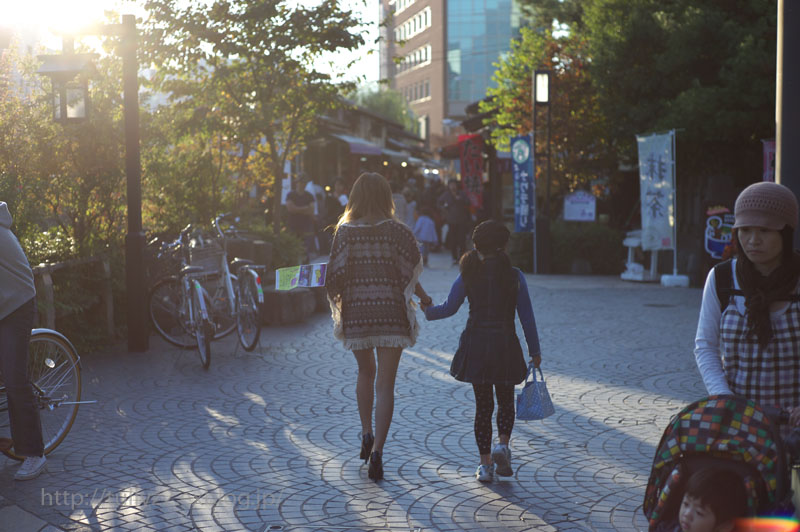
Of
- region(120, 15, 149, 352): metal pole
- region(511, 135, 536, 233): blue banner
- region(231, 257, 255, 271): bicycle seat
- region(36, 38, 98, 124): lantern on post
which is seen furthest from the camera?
region(511, 135, 536, 233): blue banner

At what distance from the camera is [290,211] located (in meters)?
19.4

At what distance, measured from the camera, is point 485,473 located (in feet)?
17.1

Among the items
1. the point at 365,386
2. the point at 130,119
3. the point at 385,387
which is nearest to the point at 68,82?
the point at 130,119

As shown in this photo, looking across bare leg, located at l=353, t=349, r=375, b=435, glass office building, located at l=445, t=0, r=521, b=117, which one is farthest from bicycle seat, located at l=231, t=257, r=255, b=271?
glass office building, located at l=445, t=0, r=521, b=117

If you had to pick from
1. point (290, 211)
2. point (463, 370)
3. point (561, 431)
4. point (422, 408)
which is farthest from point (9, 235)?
point (290, 211)

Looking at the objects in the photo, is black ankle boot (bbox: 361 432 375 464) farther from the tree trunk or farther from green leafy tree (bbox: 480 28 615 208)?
green leafy tree (bbox: 480 28 615 208)

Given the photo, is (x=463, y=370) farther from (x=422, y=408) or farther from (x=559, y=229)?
(x=559, y=229)

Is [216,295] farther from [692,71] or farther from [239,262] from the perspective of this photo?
[692,71]

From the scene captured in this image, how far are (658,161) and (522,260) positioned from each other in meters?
3.93

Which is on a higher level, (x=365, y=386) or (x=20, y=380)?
(x=20, y=380)

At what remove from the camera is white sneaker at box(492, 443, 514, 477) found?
5254mm

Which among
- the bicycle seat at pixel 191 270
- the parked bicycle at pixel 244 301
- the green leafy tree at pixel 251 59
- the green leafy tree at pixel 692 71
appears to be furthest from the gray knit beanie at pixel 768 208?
the green leafy tree at pixel 692 71

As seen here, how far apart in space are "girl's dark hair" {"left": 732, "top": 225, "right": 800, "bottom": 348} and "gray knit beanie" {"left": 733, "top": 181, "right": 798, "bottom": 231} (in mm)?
48

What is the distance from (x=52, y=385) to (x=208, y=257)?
4.24 metres
